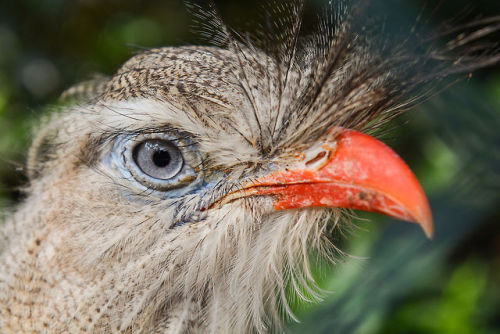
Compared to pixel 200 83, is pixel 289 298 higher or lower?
lower

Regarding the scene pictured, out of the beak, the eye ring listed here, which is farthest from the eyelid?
the beak

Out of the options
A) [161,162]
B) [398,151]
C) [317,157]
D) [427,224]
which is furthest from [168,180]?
[398,151]

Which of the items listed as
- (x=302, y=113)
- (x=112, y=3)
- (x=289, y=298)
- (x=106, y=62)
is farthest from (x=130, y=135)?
(x=112, y=3)

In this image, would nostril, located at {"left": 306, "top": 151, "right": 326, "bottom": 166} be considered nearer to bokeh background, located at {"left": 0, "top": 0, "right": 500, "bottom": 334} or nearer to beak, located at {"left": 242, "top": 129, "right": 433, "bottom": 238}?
beak, located at {"left": 242, "top": 129, "right": 433, "bottom": 238}

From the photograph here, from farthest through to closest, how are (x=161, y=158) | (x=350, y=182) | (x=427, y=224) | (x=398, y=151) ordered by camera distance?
1. (x=398, y=151)
2. (x=161, y=158)
3. (x=350, y=182)
4. (x=427, y=224)

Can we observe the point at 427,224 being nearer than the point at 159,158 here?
Yes

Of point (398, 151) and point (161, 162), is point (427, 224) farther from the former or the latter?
point (398, 151)

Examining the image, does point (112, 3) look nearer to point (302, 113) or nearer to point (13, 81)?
point (13, 81)

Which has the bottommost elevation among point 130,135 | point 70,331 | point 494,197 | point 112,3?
point 70,331
